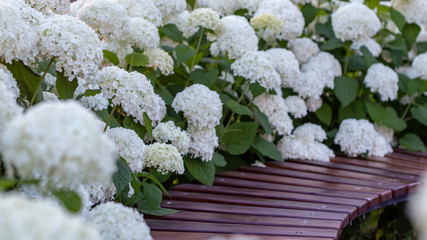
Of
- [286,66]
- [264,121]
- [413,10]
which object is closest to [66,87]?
[264,121]

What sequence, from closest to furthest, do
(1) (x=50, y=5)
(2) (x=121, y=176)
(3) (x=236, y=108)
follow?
1. (2) (x=121, y=176)
2. (1) (x=50, y=5)
3. (3) (x=236, y=108)

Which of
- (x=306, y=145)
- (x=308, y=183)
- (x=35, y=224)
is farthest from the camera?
(x=306, y=145)

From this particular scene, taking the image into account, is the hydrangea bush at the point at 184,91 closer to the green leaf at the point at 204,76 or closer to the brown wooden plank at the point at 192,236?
the green leaf at the point at 204,76

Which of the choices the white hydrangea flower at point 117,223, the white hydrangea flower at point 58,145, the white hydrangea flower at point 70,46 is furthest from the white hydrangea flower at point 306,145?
the white hydrangea flower at point 58,145

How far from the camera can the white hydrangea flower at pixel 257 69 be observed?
351 cm

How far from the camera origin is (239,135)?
3771mm

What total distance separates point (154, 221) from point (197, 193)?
1.88ft

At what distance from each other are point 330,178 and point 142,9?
1.37 m

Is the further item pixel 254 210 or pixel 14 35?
pixel 254 210

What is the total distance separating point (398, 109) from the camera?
16.7 ft

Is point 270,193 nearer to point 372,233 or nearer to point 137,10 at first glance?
point 137,10

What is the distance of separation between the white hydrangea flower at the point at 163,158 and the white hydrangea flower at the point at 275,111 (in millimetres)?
1396

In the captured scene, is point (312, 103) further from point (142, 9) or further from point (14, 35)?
point (14, 35)

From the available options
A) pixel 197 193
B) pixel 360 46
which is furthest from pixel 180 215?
pixel 360 46
